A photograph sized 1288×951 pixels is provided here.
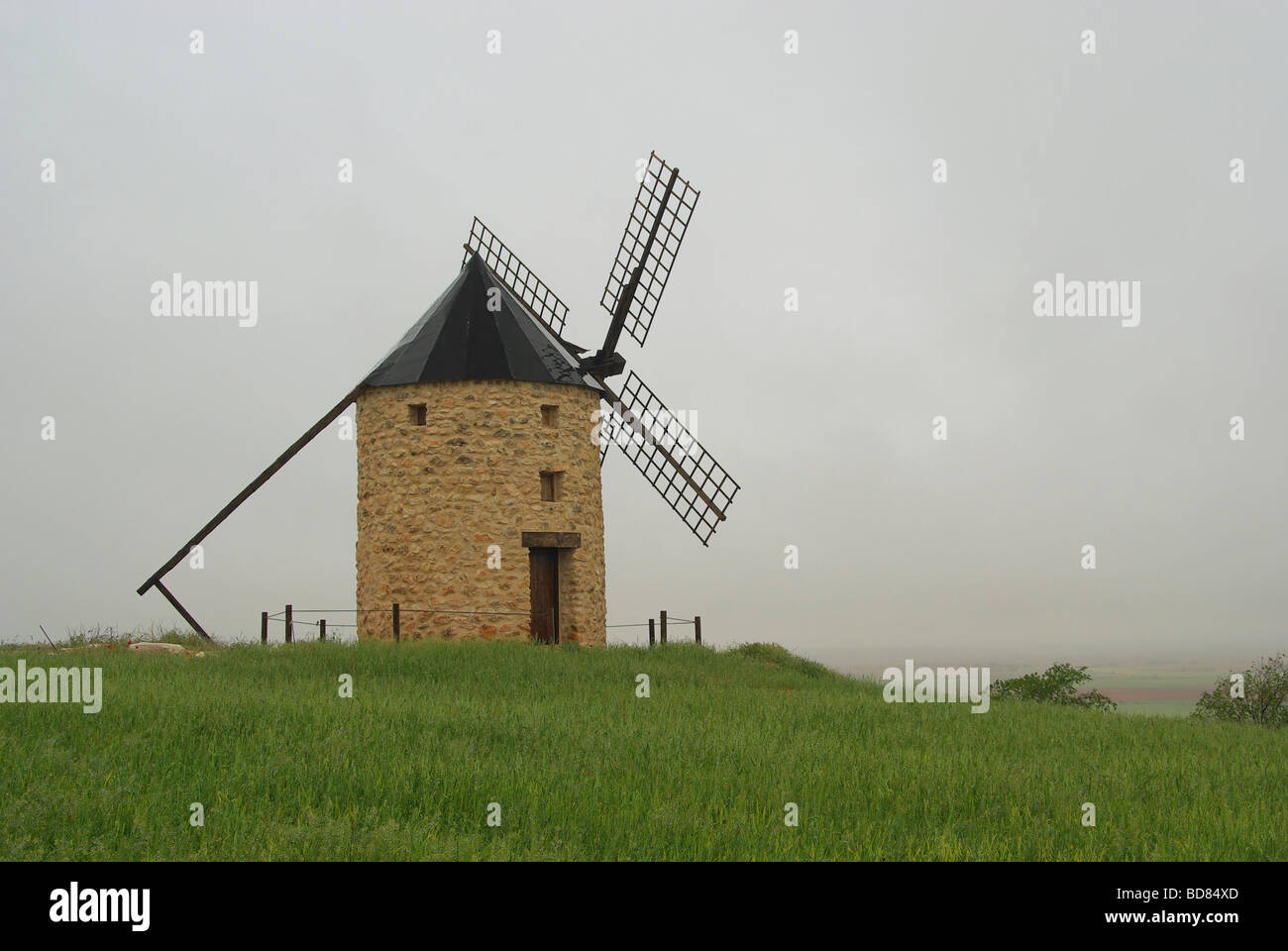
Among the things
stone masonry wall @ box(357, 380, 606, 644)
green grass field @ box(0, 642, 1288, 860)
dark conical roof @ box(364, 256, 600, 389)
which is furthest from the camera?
dark conical roof @ box(364, 256, 600, 389)

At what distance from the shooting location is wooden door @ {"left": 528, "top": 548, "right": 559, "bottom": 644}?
23.6m

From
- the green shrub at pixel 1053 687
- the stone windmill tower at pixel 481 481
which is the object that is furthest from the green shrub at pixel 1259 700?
the stone windmill tower at pixel 481 481

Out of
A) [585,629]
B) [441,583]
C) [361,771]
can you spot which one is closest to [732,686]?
[585,629]

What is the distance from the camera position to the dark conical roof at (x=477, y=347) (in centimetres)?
2327

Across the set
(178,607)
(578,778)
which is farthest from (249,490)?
(578,778)

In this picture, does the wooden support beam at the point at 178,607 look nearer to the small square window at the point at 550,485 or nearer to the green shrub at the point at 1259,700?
the small square window at the point at 550,485

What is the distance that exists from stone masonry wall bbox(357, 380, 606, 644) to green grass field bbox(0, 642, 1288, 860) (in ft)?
15.9

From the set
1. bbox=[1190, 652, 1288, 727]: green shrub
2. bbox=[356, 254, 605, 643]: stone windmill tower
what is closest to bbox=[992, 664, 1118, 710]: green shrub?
bbox=[1190, 652, 1288, 727]: green shrub

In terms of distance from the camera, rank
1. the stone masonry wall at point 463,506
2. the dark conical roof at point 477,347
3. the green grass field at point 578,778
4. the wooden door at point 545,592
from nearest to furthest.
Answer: the green grass field at point 578,778 < the stone masonry wall at point 463,506 < the dark conical roof at point 477,347 < the wooden door at point 545,592

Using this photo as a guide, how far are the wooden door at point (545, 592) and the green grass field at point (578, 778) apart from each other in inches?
231

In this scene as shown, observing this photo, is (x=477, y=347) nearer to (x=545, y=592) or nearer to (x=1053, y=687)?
(x=545, y=592)

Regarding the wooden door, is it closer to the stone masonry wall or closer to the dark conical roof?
the stone masonry wall
